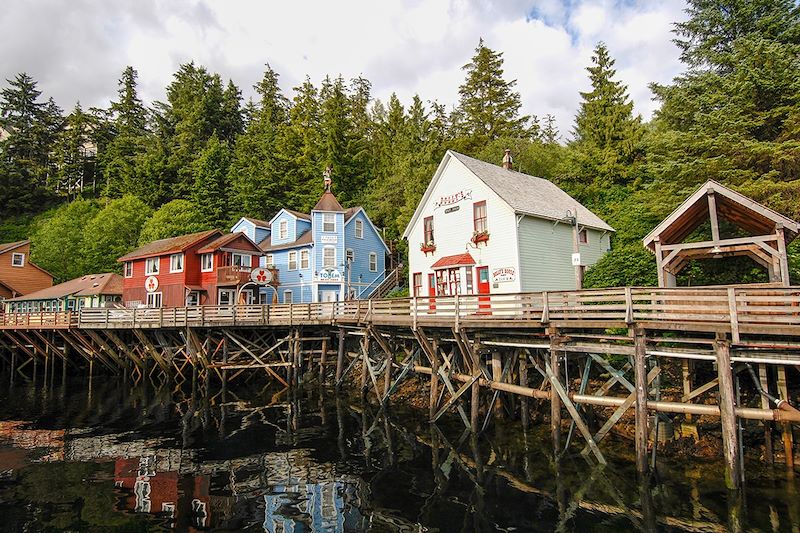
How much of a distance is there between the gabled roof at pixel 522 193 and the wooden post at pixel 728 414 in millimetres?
12190

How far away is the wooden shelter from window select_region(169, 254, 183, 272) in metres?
30.4

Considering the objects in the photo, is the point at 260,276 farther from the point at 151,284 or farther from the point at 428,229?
the point at 428,229

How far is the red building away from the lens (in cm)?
3206

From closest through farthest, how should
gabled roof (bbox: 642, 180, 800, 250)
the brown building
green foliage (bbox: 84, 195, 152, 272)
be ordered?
1. gabled roof (bbox: 642, 180, 800, 250)
2. the brown building
3. green foliage (bbox: 84, 195, 152, 272)

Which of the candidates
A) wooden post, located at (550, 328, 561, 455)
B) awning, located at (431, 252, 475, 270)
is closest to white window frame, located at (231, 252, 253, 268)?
awning, located at (431, 252, 475, 270)

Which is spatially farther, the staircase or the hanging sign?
the staircase

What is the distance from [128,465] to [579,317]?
14.5 m

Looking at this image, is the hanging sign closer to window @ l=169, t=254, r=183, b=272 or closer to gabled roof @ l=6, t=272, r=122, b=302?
window @ l=169, t=254, r=183, b=272

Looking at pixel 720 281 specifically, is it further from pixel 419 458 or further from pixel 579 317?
pixel 419 458

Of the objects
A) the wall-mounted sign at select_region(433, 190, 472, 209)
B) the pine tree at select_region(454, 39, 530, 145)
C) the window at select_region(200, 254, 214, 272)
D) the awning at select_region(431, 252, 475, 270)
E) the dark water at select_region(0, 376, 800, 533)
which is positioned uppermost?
the pine tree at select_region(454, 39, 530, 145)

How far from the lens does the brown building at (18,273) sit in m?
41.7

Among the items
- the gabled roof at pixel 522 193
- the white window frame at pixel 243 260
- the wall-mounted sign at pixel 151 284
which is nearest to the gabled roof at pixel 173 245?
the wall-mounted sign at pixel 151 284

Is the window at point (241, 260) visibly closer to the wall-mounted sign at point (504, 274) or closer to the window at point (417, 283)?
the window at point (417, 283)

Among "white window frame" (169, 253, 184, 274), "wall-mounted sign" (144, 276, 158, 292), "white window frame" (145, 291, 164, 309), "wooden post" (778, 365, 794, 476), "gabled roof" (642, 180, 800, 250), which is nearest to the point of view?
"wooden post" (778, 365, 794, 476)
